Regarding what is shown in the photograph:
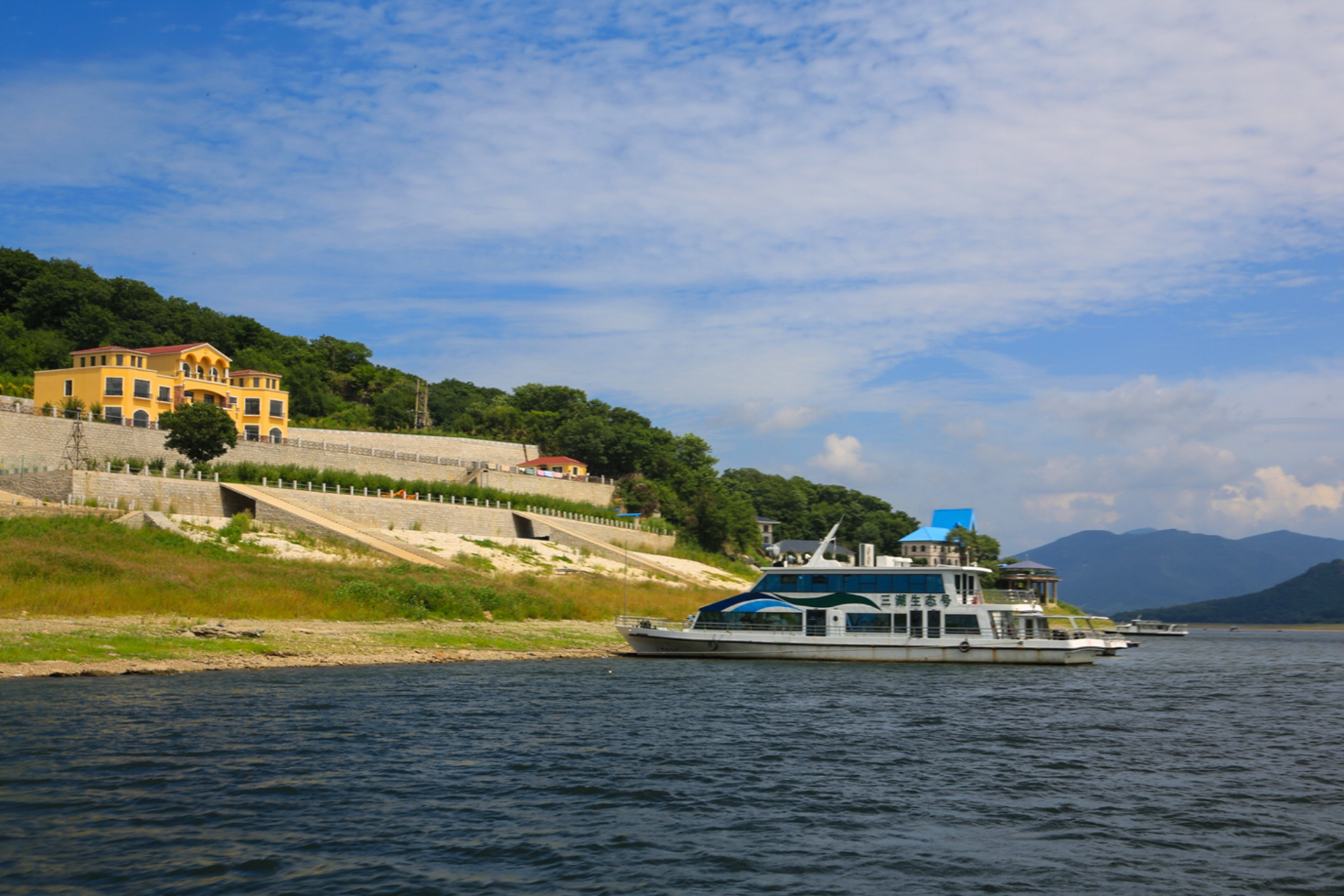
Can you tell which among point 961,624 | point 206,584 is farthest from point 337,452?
point 961,624

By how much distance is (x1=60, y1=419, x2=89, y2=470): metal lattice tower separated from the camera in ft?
199

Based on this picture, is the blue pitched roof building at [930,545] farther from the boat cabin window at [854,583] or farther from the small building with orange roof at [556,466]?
the boat cabin window at [854,583]

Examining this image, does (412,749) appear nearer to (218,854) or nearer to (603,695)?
(218,854)

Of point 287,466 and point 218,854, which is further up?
point 287,466

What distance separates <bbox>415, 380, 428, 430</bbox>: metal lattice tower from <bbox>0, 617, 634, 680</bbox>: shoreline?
233 feet

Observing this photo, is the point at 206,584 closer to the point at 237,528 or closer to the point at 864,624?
the point at 237,528

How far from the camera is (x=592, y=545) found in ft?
247

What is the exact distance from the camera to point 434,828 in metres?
14.2

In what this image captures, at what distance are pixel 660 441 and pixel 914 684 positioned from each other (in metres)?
81.2

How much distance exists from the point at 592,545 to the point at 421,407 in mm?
53549

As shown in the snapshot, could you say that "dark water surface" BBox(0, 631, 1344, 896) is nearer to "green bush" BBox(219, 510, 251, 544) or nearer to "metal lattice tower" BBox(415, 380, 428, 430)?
"green bush" BBox(219, 510, 251, 544)

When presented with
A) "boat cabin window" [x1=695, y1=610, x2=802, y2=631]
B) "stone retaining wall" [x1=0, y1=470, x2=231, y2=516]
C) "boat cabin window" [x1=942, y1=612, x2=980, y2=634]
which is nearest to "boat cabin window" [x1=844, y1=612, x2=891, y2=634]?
"boat cabin window" [x1=695, y1=610, x2=802, y2=631]

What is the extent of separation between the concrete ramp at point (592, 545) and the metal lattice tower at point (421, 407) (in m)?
38.2

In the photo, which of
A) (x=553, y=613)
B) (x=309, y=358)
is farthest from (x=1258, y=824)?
(x=309, y=358)
